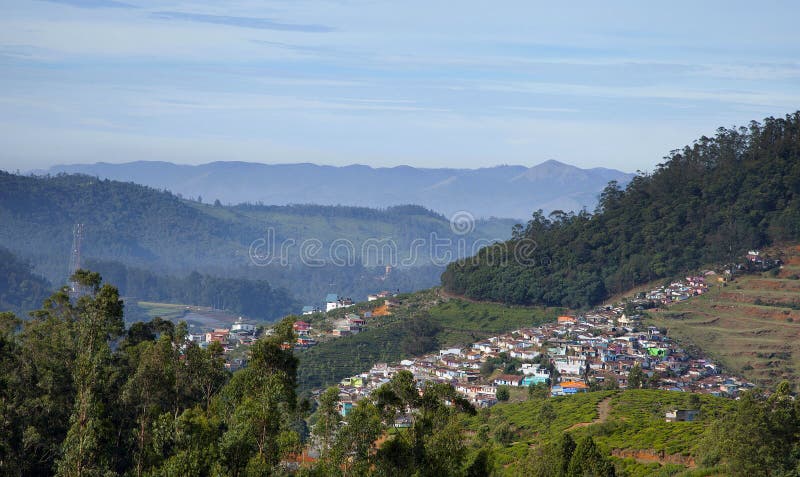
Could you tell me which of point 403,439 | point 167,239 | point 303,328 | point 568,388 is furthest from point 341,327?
point 167,239

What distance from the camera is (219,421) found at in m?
15.8

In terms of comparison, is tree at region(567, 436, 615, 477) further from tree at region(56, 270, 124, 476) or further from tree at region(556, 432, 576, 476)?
tree at region(56, 270, 124, 476)

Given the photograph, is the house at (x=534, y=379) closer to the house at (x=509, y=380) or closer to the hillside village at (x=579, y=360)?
the hillside village at (x=579, y=360)

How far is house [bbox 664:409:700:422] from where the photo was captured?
26969 mm

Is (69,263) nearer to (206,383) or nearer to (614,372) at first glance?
(614,372)

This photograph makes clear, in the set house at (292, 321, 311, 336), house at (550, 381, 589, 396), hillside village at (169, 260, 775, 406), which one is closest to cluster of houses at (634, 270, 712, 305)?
hillside village at (169, 260, 775, 406)

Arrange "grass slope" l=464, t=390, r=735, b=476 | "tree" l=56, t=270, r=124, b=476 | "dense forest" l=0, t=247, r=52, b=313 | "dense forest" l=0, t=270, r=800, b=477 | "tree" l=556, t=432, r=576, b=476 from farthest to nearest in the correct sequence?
"dense forest" l=0, t=247, r=52, b=313, "grass slope" l=464, t=390, r=735, b=476, "tree" l=556, t=432, r=576, b=476, "dense forest" l=0, t=270, r=800, b=477, "tree" l=56, t=270, r=124, b=476

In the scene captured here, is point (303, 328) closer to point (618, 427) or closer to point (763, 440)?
point (618, 427)

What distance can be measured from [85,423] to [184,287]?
4295 inches

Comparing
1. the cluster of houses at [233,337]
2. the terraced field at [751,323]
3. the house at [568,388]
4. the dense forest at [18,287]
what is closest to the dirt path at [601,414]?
the house at [568,388]

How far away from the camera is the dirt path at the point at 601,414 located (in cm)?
2717

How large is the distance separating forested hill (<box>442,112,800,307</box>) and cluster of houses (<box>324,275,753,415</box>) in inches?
222

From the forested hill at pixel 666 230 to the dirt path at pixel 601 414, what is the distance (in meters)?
25.8

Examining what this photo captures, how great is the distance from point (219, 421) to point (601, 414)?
15981 millimetres
